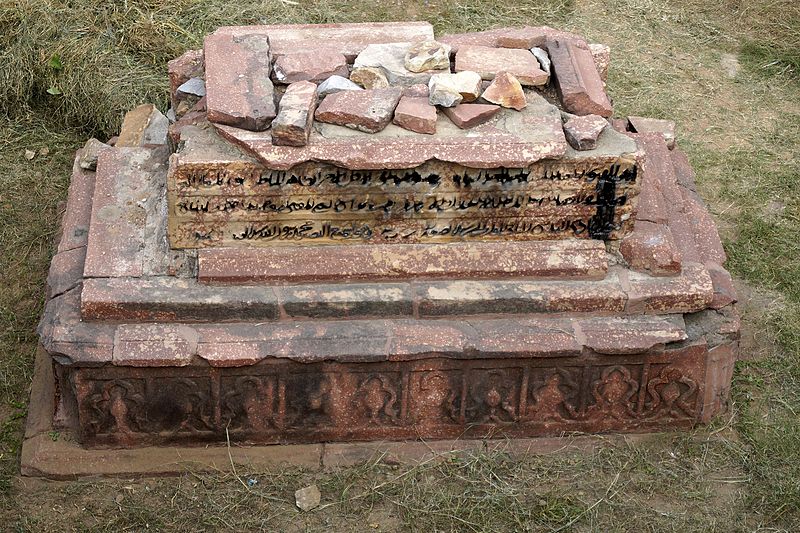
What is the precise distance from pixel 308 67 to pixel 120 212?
1.16 metres

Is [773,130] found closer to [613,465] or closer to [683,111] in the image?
[683,111]

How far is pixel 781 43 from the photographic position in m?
9.20

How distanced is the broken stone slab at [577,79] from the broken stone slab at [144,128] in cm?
211

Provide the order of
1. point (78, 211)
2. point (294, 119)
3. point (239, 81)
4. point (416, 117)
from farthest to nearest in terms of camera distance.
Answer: point (78, 211)
point (239, 81)
point (416, 117)
point (294, 119)

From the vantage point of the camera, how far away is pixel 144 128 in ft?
21.9

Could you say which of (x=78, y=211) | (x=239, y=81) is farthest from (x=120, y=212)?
(x=239, y=81)

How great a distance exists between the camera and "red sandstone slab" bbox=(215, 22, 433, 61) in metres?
6.08

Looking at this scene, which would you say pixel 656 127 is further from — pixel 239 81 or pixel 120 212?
pixel 120 212

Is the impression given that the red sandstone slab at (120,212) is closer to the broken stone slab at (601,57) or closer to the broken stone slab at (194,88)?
the broken stone slab at (194,88)

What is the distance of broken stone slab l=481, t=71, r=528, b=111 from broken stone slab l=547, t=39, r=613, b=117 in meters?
0.25

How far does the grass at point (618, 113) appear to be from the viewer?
539 cm

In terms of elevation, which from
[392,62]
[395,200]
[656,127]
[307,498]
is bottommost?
[307,498]

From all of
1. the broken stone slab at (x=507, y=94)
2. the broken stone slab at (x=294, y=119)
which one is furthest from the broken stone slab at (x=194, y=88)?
the broken stone slab at (x=507, y=94)

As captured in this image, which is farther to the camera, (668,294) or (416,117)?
(668,294)
